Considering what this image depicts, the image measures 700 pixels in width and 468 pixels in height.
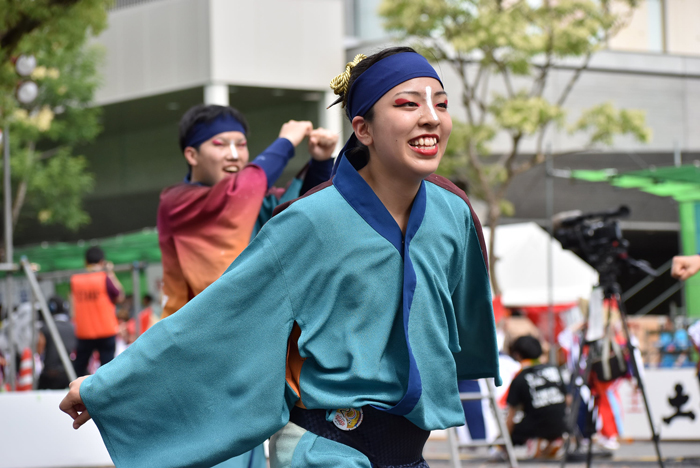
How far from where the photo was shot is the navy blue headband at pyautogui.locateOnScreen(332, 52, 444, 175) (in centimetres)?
254

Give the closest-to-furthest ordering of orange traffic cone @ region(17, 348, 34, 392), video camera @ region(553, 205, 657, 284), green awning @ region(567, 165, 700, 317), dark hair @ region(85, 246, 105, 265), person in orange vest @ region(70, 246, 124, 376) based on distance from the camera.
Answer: video camera @ region(553, 205, 657, 284) < person in orange vest @ region(70, 246, 124, 376) < dark hair @ region(85, 246, 105, 265) < orange traffic cone @ region(17, 348, 34, 392) < green awning @ region(567, 165, 700, 317)

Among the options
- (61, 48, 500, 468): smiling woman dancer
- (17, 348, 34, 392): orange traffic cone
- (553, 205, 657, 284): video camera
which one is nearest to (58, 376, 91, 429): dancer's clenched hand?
(61, 48, 500, 468): smiling woman dancer

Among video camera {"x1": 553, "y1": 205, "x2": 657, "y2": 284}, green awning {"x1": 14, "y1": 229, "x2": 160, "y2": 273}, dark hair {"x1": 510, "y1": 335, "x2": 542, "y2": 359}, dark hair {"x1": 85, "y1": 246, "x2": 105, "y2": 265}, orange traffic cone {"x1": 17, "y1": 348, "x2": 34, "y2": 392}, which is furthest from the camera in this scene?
green awning {"x1": 14, "y1": 229, "x2": 160, "y2": 273}

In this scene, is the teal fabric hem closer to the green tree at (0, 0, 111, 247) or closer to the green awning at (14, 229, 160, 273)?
the green awning at (14, 229, 160, 273)

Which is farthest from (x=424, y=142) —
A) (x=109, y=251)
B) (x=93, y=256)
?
(x=109, y=251)

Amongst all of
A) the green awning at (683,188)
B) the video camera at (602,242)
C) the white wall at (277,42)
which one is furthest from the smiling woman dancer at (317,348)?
the white wall at (277,42)

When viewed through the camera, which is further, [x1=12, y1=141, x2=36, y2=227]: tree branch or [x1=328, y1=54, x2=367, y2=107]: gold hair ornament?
[x1=12, y1=141, x2=36, y2=227]: tree branch

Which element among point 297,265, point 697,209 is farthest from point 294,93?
point 297,265

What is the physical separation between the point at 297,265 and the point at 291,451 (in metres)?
0.48

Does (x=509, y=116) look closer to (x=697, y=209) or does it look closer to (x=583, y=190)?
(x=697, y=209)

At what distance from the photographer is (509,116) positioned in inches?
660

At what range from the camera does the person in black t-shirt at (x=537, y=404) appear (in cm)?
855

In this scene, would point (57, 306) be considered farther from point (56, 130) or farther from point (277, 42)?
point (277, 42)

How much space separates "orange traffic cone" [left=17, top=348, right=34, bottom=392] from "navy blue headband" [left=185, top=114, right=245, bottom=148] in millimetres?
7179
